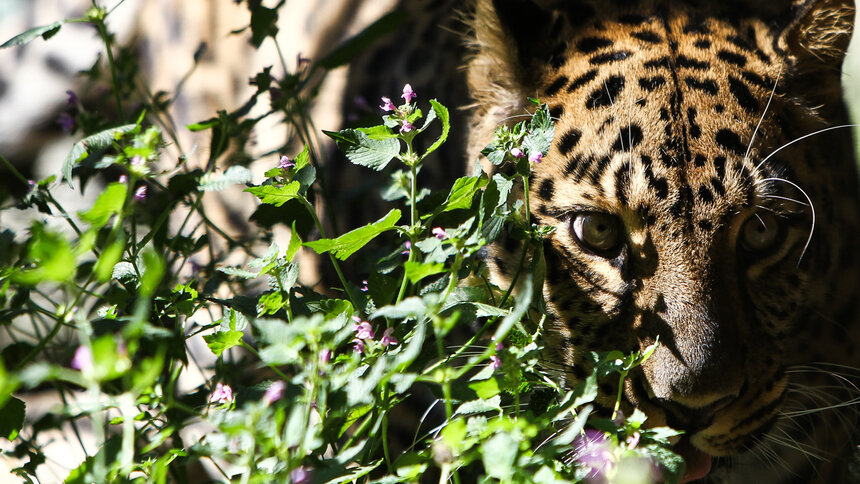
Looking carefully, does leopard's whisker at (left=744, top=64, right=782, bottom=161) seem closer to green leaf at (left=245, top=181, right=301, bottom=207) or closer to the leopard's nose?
the leopard's nose

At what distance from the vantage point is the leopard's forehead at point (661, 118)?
6.86 ft

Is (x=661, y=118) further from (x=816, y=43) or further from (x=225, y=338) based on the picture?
(x=225, y=338)

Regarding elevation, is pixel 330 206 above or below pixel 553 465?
above

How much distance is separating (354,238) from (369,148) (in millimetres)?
203

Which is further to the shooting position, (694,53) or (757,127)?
(694,53)

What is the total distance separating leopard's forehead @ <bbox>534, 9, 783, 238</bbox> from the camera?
2092mm

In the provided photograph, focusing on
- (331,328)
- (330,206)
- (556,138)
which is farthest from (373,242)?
(331,328)

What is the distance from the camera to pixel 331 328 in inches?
58.0

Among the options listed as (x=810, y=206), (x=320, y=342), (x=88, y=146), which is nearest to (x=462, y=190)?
(x=320, y=342)

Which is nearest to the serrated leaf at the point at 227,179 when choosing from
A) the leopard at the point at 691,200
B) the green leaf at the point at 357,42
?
the green leaf at the point at 357,42

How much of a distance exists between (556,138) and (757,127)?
495mm

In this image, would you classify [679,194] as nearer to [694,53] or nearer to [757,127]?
[757,127]

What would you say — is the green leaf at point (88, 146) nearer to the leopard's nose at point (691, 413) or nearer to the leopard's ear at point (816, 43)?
the leopard's nose at point (691, 413)

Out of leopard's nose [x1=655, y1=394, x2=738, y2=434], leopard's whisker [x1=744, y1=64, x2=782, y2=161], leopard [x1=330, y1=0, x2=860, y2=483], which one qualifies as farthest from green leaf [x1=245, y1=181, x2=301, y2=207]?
leopard's whisker [x1=744, y1=64, x2=782, y2=161]
